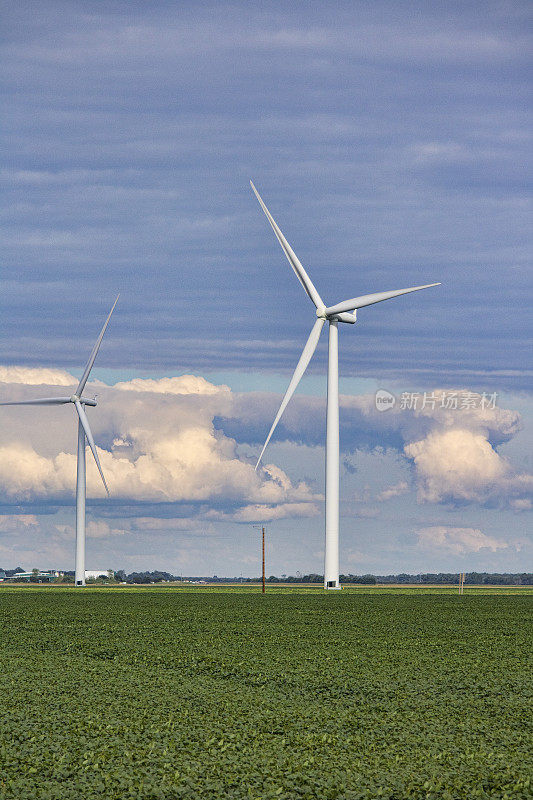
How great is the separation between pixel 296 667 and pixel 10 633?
19149 mm

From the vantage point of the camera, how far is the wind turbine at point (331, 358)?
295 ft

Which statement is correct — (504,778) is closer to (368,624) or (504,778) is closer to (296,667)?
(296,667)

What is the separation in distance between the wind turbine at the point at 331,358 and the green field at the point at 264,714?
1722 inches

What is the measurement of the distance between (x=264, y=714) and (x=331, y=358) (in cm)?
6881

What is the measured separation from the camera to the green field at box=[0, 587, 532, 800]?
18828 millimetres

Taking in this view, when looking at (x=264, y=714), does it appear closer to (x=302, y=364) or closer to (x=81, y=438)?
(x=302, y=364)

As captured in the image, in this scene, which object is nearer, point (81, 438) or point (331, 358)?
point (331, 358)

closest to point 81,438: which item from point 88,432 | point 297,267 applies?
point 88,432

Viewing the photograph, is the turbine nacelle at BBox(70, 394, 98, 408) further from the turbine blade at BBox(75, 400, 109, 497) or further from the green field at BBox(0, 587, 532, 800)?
the green field at BBox(0, 587, 532, 800)

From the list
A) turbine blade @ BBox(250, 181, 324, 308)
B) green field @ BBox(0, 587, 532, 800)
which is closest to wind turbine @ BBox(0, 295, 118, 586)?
turbine blade @ BBox(250, 181, 324, 308)

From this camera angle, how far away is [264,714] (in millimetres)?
24781

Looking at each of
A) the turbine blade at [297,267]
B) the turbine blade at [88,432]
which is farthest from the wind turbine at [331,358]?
the turbine blade at [88,432]

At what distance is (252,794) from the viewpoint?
59.1 ft

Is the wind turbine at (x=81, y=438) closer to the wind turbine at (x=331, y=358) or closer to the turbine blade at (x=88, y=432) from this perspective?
the turbine blade at (x=88, y=432)
